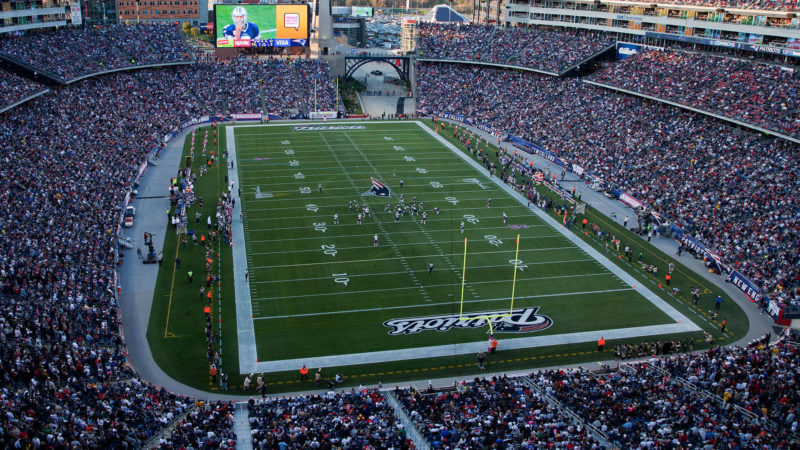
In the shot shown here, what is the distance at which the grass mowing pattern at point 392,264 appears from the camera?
28.9 metres

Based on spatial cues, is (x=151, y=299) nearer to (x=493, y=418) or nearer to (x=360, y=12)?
(x=493, y=418)

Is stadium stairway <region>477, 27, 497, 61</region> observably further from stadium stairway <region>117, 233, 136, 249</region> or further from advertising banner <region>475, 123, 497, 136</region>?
stadium stairway <region>117, 233, 136, 249</region>

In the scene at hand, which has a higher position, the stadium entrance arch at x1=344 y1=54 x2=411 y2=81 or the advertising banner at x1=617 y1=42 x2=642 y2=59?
the advertising banner at x1=617 y1=42 x2=642 y2=59

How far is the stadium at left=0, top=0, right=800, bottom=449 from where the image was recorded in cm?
2109

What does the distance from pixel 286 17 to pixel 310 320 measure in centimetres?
5401

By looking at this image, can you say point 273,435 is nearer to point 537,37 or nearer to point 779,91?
point 779,91

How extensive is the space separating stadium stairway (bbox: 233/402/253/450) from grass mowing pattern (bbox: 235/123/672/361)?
13.6 feet

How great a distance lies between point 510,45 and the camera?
7731 cm

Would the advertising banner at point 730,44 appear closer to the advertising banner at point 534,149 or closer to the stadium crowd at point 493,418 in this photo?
the advertising banner at point 534,149

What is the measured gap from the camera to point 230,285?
32.2m

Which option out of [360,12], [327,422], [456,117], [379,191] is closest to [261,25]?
[456,117]

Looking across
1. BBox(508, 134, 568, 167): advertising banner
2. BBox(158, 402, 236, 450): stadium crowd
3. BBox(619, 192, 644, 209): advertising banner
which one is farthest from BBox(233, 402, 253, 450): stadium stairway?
BBox(508, 134, 568, 167): advertising banner

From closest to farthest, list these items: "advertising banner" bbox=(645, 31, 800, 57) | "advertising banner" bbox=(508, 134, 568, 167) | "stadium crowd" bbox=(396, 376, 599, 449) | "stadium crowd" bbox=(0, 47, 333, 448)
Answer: "stadium crowd" bbox=(0, 47, 333, 448), "stadium crowd" bbox=(396, 376, 599, 449), "advertising banner" bbox=(645, 31, 800, 57), "advertising banner" bbox=(508, 134, 568, 167)

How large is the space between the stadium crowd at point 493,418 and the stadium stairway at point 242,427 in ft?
15.6
